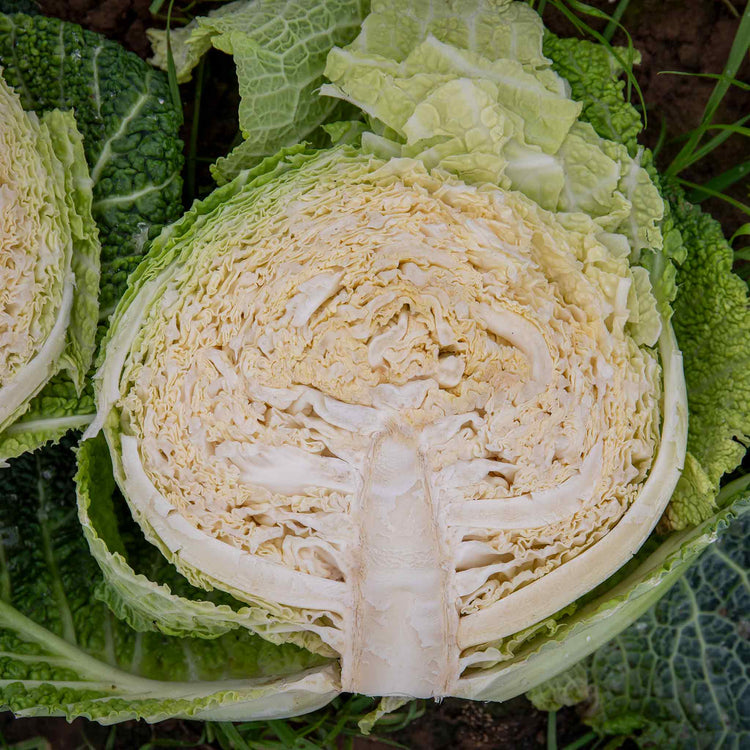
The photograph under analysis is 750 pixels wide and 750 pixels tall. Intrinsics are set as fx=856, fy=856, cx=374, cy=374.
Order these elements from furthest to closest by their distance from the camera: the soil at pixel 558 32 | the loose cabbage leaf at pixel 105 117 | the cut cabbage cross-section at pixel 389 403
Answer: the soil at pixel 558 32, the loose cabbage leaf at pixel 105 117, the cut cabbage cross-section at pixel 389 403

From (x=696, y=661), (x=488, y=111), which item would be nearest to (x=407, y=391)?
(x=488, y=111)

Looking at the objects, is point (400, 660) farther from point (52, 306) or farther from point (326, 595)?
point (52, 306)

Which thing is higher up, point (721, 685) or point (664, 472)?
point (664, 472)

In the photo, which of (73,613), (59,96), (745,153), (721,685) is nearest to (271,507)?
(73,613)

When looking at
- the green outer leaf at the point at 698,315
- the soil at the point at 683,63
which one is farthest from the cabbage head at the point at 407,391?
the soil at the point at 683,63

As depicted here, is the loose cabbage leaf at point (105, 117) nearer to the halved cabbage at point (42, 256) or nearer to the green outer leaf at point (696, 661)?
the halved cabbage at point (42, 256)

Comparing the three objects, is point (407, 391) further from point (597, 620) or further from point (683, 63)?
point (683, 63)

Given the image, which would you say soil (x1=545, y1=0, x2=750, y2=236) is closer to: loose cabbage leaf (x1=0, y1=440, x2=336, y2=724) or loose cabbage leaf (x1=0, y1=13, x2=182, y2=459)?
Result: loose cabbage leaf (x1=0, y1=13, x2=182, y2=459)
